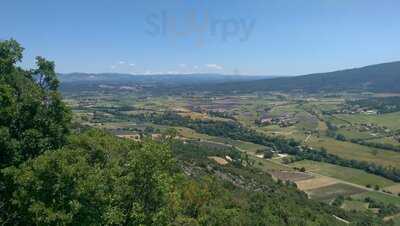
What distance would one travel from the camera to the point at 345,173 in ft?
372

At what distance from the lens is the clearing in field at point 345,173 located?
4240 inches

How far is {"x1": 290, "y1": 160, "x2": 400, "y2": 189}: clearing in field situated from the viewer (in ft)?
353

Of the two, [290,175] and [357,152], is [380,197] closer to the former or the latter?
[290,175]

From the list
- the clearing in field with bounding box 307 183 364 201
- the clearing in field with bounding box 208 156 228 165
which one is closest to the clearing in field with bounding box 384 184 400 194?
the clearing in field with bounding box 307 183 364 201

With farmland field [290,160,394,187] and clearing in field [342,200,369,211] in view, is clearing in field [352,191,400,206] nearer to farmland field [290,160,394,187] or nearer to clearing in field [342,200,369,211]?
clearing in field [342,200,369,211]

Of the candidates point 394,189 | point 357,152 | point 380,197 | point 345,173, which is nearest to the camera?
point 380,197

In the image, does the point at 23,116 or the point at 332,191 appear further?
the point at 332,191

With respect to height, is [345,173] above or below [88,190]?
below

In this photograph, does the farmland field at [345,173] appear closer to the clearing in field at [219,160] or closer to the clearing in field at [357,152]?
the clearing in field at [357,152]

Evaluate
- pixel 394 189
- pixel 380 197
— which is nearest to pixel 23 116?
pixel 380 197

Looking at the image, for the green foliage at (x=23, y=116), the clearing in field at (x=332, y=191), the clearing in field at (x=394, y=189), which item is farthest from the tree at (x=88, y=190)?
the clearing in field at (x=394, y=189)

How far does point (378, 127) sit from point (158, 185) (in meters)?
171

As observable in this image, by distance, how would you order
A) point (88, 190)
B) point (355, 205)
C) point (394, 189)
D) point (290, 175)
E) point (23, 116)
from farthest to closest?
point (290, 175)
point (394, 189)
point (355, 205)
point (23, 116)
point (88, 190)

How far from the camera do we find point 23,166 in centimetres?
2292
